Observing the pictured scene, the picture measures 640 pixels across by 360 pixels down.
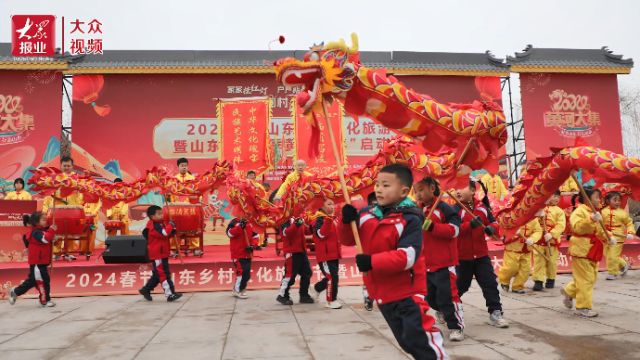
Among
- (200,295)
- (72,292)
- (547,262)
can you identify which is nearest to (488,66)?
(547,262)

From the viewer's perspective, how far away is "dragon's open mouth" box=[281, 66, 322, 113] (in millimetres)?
3834

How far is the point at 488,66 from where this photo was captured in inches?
501

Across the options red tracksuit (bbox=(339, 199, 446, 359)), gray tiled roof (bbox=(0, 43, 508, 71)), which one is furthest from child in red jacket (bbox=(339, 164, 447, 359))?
gray tiled roof (bbox=(0, 43, 508, 71))

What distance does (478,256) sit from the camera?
475 centimetres

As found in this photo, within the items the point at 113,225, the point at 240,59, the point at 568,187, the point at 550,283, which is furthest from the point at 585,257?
the point at 240,59

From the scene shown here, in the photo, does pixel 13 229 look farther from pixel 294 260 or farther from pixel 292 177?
pixel 292 177

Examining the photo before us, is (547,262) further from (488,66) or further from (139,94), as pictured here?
(139,94)

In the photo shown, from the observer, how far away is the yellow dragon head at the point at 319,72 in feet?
12.6

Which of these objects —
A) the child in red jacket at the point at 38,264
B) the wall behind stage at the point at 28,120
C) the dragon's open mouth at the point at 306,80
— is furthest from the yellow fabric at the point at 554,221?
the wall behind stage at the point at 28,120

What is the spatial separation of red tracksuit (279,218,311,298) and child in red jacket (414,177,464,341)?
2.32 m

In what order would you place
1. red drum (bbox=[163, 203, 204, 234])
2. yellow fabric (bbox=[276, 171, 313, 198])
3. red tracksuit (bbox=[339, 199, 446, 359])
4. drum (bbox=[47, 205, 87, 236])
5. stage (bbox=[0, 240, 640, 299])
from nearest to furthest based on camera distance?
red tracksuit (bbox=[339, 199, 446, 359]) → yellow fabric (bbox=[276, 171, 313, 198]) → stage (bbox=[0, 240, 640, 299]) → drum (bbox=[47, 205, 87, 236]) → red drum (bbox=[163, 203, 204, 234])

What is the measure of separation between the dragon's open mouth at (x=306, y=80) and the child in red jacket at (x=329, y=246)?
2.19 metres

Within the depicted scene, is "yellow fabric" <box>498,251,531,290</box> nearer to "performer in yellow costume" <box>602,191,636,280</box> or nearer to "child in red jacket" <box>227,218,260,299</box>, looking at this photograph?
"performer in yellow costume" <box>602,191,636,280</box>

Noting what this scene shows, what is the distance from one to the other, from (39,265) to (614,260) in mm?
8867
